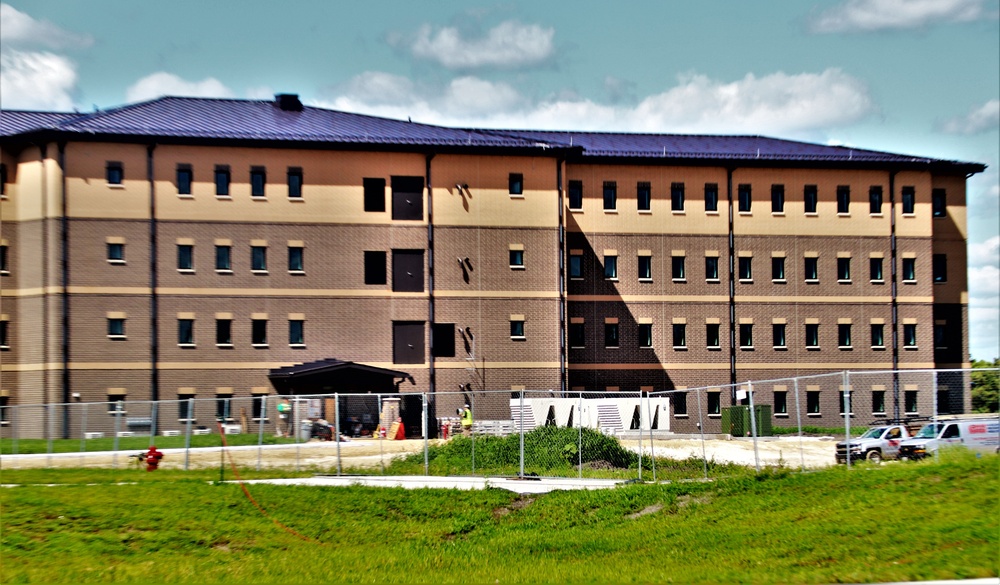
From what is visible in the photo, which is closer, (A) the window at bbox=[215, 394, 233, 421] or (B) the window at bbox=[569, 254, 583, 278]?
(A) the window at bbox=[215, 394, 233, 421]

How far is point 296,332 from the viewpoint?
1891 inches

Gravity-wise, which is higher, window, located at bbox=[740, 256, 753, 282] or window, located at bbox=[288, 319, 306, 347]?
window, located at bbox=[740, 256, 753, 282]

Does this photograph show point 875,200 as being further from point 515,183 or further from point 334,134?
point 334,134

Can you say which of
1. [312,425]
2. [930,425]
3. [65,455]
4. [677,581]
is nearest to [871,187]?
[930,425]

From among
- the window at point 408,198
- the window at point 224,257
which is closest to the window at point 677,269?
the window at point 408,198

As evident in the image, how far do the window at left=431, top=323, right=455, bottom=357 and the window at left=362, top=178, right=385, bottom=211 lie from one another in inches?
245

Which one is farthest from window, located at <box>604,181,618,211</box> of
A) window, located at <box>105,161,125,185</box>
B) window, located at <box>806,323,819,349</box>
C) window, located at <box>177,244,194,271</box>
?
window, located at <box>105,161,125,185</box>

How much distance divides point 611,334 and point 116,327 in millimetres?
24147

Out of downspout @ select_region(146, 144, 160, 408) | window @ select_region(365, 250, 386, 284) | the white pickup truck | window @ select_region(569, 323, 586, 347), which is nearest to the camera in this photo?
the white pickup truck

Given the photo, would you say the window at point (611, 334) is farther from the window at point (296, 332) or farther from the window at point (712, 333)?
the window at point (296, 332)

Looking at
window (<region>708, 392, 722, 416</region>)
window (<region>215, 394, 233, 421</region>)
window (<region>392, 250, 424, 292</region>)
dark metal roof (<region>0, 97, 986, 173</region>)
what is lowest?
window (<region>708, 392, 722, 416</region>)

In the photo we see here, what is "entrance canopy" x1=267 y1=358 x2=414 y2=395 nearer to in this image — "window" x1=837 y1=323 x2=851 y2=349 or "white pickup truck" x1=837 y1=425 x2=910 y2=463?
"window" x1=837 y1=323 x2=851 y2=349

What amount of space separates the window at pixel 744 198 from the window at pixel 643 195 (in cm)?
489

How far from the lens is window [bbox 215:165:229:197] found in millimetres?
47688
